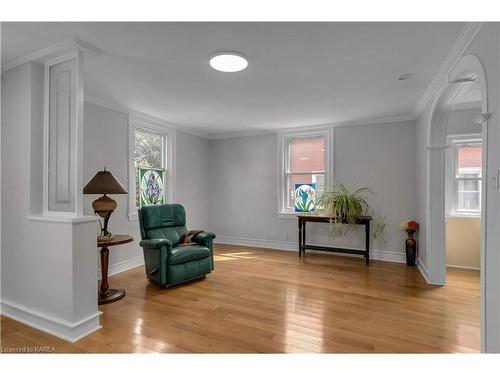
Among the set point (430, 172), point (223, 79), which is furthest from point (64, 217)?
point (430, 172)

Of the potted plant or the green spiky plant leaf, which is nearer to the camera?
the potted plant

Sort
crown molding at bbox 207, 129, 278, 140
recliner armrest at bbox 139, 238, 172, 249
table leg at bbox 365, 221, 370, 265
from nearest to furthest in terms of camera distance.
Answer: recliner armrest at bbox 139, 238, 172, 249
table leg at bbox 365, 221, 370, 265
crown molding at bbox 207, 129, 278, 140

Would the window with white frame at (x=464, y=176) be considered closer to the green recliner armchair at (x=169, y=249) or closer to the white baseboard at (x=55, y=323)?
the green recliner armchair at (x=169, y=249)

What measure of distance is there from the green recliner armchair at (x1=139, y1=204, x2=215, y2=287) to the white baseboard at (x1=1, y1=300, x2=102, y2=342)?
3.21 ft

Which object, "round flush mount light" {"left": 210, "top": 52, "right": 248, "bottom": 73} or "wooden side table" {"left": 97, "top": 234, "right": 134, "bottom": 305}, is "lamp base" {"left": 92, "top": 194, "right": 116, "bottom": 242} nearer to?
"wooden side table" {"left": 97, "top": 234, "right": 134, "bottom": 305}

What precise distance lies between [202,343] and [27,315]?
1656 mm

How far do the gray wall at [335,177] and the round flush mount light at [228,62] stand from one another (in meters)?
2.94

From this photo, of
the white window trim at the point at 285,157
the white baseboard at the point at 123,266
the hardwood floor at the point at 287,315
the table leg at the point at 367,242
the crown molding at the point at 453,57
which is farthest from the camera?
the white window trim at the point at 285,157

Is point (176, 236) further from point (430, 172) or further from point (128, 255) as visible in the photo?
point (430, 172)

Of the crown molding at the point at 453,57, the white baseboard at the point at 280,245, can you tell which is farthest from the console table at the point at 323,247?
the crown molding at the point at 453,57

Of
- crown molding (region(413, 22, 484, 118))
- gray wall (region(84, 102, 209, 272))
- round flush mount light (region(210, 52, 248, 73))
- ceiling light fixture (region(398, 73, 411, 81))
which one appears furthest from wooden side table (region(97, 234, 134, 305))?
crown molding (region(413, 22, 484, 118))

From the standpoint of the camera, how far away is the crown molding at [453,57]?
192cm

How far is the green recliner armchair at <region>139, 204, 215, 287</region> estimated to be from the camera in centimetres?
328

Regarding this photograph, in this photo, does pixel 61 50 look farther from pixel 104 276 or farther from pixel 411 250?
pixel 411 250
